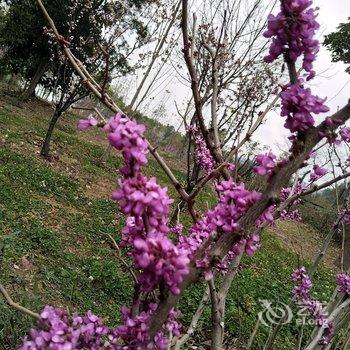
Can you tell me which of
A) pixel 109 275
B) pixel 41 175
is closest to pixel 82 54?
pixel 41 175

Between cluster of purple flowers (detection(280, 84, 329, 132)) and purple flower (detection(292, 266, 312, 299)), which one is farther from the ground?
cluster of purple flowers (detection(280, 84, 329, 132))

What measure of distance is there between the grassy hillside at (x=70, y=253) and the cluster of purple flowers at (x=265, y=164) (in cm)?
200

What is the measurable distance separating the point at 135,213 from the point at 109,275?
5.87 m

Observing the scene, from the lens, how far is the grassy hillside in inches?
205

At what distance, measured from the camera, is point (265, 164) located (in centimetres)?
112

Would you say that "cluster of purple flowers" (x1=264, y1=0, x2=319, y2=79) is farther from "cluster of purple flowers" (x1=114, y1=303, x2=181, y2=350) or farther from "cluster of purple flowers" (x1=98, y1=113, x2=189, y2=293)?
"cluster of purple flowers" (x1=114, y1=303, x2=181, y2=350)

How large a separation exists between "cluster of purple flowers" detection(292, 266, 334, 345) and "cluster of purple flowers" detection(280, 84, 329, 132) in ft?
5.57

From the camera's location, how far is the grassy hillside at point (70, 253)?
5211 millimetres

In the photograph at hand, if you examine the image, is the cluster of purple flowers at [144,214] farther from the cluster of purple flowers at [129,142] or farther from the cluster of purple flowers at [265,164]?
the cluster of purple flowers at [265,164]

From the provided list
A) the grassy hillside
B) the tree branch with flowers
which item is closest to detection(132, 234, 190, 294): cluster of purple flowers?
the tree branch with flowers

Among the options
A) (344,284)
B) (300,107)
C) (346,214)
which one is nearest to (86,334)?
(300,107)

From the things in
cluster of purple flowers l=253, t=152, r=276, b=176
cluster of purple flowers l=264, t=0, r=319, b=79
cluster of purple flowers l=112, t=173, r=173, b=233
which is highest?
cluster of purple flowers l=264, t=0, r=319, b=79

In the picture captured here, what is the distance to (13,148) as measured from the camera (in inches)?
430

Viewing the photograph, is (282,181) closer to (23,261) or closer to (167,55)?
(23,261)
